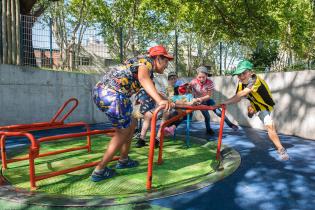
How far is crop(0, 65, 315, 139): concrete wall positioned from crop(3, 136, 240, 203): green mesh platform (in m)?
2.26

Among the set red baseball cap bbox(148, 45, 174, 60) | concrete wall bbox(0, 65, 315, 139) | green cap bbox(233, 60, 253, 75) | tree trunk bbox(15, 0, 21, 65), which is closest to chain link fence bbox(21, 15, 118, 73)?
tree trunk bbox(15, 0, 21, 65)

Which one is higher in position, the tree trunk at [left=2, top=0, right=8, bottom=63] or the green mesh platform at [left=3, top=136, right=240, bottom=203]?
the tree trunk at [left=2, top=0, right=8, bottom=63]

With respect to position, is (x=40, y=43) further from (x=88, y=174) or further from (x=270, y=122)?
(x=270, y=122)

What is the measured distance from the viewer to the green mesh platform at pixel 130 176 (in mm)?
3404

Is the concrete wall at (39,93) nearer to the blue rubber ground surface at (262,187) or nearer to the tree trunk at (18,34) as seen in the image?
the tree trunk at (18,34)

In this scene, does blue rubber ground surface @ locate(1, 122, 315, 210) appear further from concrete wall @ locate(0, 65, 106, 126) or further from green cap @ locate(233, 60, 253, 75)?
concrete wall @ locate(0, 65, 106, 126)

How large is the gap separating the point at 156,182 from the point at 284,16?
25217mm

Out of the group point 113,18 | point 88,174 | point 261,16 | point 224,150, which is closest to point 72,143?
point 88,174

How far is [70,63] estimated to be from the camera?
396 inches

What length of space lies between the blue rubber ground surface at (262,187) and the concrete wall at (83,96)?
1.37 metres

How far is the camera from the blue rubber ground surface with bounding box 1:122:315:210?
304cm

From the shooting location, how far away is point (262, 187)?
3.55m

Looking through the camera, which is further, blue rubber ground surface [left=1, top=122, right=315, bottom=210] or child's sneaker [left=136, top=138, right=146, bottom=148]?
child's sneaker [left=136, top=138, right=146, bottom=148]

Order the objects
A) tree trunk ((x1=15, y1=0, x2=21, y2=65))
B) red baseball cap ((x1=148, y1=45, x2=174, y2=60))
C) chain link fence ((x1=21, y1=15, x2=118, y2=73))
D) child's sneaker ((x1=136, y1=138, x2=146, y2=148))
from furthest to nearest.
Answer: chain link fence ((x1=21, y1=15, x2=118, y2=73)), tree trunk ((x1=15, y1=0, x2=21, y2=65)), child's sneaker ((x1=136, y1=138, x2=146, y2=148)), red baseball cap ((x1=148, y1=45, x2=174, y2=60))
